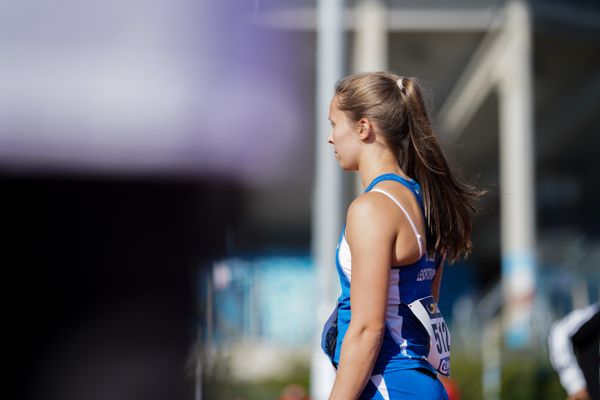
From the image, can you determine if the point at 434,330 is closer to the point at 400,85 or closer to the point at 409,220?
the point at 409,220

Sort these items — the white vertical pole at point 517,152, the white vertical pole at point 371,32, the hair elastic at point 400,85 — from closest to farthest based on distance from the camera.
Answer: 1. the hair elastic at point 400,85
2. the white vertical pole at point 371,32
3. the white vertical pole at point 517,152

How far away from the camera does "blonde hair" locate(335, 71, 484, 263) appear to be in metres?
2.36

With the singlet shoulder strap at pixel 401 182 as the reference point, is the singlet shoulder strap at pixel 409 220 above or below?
below

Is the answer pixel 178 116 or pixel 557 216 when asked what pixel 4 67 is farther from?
pixel 557 216

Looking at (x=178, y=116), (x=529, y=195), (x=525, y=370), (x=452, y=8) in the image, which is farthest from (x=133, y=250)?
(x=529, y=195)

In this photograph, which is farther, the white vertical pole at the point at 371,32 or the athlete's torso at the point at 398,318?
the white vertical pole at the point at 371,32

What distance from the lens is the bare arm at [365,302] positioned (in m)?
2.15

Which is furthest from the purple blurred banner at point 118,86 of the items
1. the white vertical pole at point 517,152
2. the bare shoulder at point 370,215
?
the white vertical pole at point 517,152

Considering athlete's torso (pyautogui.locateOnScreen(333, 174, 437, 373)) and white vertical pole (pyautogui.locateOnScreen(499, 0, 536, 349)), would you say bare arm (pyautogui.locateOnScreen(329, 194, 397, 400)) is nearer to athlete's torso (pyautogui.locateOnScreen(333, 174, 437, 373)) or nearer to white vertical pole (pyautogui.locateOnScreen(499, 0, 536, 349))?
athlete's torso (pyautogui.locateOnScreen(333, 174, 437, 373))

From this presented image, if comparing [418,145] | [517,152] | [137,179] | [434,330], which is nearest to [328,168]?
[418,145]

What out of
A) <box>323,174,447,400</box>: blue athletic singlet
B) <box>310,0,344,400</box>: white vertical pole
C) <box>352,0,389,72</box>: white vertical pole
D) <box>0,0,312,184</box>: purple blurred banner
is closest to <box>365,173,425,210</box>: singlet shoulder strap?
<box>323,174,447,400</box>: blue athletic singlet

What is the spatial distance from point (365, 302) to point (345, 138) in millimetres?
427

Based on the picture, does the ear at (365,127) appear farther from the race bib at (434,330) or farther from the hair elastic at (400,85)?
the race bib at (434,330)

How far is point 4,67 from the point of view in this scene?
1901 mm
